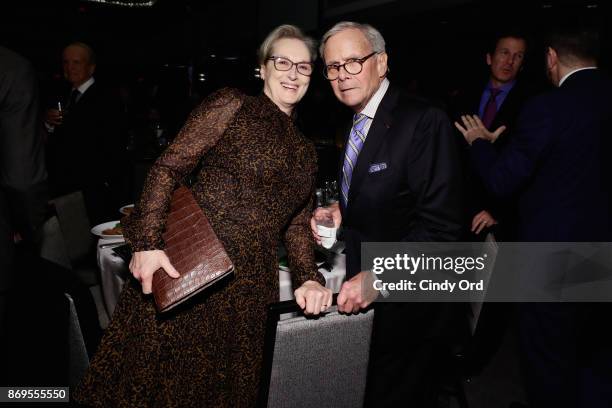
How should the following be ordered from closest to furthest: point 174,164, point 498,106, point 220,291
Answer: point 174,164 < point 220,291 < point 498,106

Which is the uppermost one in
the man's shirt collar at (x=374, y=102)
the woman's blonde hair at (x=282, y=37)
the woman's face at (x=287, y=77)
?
the woman's blonde hair at (x=282, y=37)

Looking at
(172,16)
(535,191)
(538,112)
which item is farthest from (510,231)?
(172,16)

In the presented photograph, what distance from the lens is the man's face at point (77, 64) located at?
371cm

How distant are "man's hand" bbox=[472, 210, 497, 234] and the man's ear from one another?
1.58 meters

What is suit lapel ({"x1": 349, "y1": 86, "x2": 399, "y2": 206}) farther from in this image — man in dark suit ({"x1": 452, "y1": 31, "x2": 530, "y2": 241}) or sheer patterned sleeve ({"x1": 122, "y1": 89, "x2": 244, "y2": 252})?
man in dark suit ({"x1": 452, "y1": 31, "x2": 530, "y2": 241})

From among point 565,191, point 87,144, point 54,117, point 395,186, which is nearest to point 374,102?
point 395,186

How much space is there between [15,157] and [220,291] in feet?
3.81

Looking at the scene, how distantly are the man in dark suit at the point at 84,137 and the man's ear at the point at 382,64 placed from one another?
2859mm

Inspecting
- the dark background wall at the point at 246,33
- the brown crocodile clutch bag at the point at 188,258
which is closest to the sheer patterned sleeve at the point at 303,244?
the brown crocodile clutch bag at the point at 188,258

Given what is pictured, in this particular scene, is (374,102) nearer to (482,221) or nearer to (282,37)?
(282,37)

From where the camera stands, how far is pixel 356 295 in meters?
1.19

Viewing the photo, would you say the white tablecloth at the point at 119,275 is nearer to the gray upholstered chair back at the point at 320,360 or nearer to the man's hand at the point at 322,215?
the man's hand at the point at 322,215

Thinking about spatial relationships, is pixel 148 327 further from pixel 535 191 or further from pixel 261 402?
pixel 535 191

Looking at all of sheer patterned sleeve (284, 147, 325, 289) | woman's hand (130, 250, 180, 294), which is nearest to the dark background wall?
sheer patterned sleeve (284, 147, 325, 289)
